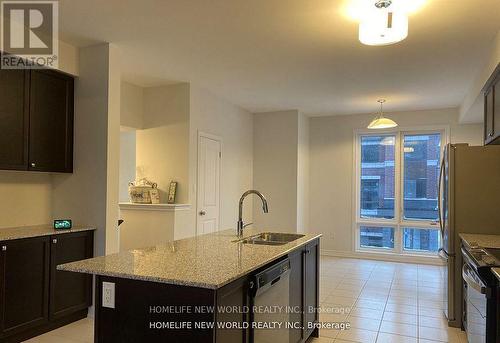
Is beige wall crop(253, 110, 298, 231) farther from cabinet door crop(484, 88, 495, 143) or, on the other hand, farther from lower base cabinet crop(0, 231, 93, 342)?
lower base cabinet crop(0, 231, 93, 342)

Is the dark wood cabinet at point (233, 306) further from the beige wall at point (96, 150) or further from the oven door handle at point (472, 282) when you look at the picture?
the beige wall at point (96, 150)

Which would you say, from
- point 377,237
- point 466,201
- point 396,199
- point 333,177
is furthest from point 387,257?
point 466,201

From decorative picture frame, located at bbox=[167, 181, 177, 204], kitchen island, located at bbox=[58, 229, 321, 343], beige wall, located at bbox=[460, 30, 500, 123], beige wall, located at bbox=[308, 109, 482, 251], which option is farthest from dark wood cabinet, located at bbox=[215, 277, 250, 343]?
beige wall, located at bbox=[308, 109, 482, 251]

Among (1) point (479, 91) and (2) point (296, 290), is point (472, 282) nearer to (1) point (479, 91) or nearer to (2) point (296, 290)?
(2) point (296, 290)

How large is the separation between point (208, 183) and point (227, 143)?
2.99 feet

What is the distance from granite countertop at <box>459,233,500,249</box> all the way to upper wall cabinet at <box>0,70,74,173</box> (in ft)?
12.3

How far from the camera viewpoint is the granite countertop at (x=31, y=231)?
293 cm

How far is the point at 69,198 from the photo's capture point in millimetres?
3719

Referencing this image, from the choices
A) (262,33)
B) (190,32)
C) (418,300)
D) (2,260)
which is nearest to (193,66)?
(190,32)

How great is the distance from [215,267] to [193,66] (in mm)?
2899

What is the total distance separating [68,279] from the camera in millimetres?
3344

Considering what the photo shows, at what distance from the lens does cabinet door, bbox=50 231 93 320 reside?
3.20 m

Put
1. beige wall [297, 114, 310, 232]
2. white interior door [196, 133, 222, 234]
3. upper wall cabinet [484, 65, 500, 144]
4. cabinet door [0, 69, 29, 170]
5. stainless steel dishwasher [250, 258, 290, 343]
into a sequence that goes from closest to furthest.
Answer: stainless steel dishwasher [250, 258, 290, 343] < cabinet door [0, 69, 29, 170] < upper wall cabinet [484, 65, 500, 144] < white interior door [196, 133, 222, 234] < beige wall [297, 114, 310, 232]

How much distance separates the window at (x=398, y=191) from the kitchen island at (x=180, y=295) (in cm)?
497
